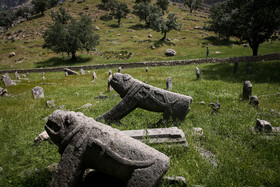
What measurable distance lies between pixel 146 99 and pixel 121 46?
43237 millimetres

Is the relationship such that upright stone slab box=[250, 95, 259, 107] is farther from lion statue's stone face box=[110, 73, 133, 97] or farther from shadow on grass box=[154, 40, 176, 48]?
shadow on grass box=[154, 40, 176, 48]

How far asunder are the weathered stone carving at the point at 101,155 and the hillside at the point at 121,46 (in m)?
33.0

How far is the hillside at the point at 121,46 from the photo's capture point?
125 ft

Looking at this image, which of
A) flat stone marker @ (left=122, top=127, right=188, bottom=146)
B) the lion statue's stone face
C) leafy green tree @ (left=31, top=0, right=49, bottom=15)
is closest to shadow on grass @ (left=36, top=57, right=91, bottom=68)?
the lion statue's stone face

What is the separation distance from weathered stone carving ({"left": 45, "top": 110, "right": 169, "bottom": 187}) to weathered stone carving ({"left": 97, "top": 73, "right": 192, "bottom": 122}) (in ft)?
9.68

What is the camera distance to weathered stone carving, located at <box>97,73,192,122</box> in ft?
20.2

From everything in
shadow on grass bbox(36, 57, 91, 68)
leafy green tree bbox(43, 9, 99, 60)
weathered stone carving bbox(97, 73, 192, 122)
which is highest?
weathered stone carving bbox(97, 73, 192, 122)

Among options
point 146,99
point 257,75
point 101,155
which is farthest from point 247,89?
point 101,155

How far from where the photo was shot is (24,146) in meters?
5.69

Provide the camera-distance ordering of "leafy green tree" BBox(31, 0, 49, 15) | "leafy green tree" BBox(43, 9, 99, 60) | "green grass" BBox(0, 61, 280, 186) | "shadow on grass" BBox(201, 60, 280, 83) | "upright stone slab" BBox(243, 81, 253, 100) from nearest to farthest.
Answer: "green grass" BBox(0, 61, 280, 186)
"upright stone slab" BBox(243, 81, 253, 100)
"shadow on grass" BBox(201, 60, 280, 83)
"leafy green tree" BBox(43, 9, 99, 60)
"leafy green tree" BBox(31, 0, 49, 15)

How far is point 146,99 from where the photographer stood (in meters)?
6.16

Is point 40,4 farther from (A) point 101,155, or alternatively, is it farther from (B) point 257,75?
(A) point 101,155

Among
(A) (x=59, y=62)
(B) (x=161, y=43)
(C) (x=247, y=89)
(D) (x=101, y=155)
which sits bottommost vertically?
(A) (x=59, y=62)

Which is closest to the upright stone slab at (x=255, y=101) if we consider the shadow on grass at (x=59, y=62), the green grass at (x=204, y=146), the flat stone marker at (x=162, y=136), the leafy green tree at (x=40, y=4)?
the green grass at (x=204, y=146)
